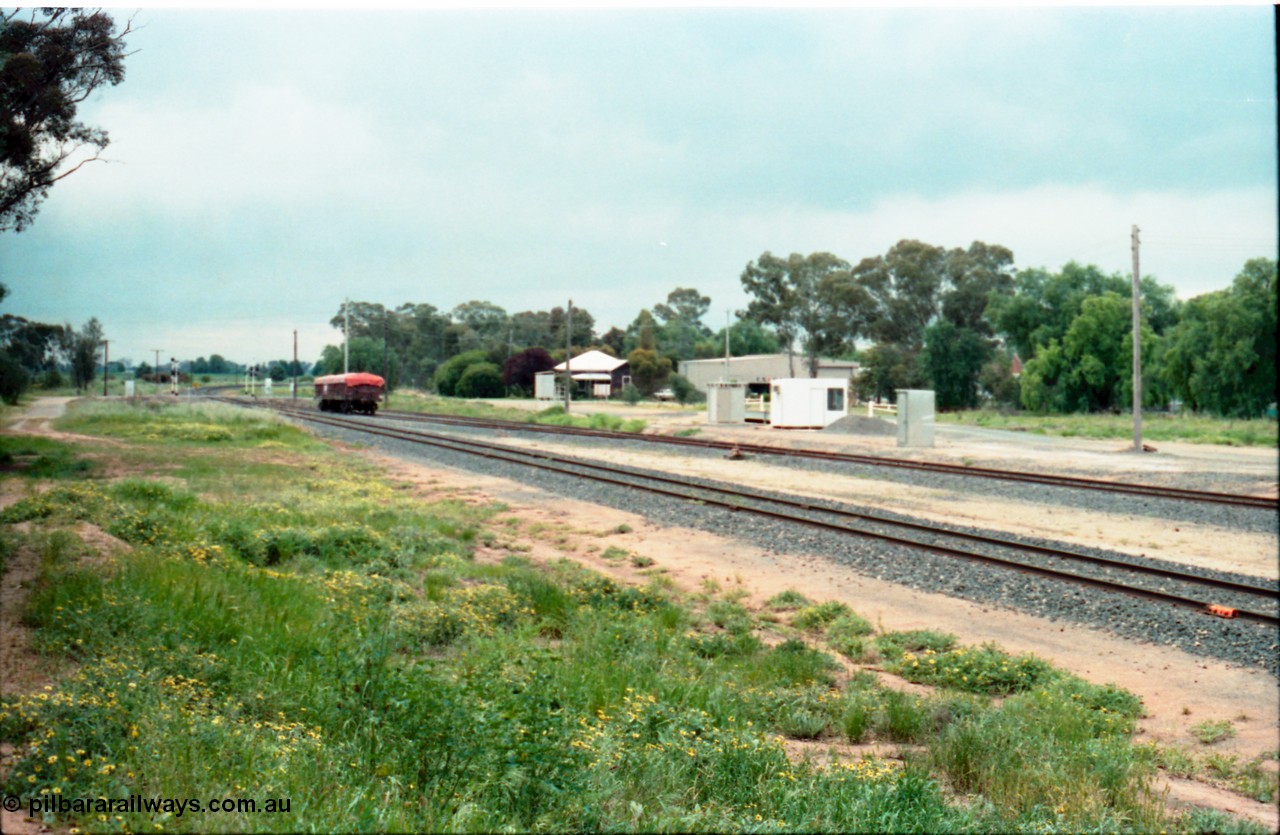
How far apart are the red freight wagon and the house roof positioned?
28.6m

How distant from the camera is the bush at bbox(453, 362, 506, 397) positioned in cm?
7438

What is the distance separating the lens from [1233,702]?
7.09 metres

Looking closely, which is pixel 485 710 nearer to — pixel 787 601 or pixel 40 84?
pixel 40 84

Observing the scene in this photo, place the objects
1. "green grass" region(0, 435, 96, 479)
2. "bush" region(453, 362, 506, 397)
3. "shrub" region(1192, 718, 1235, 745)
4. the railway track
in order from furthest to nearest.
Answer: "bush" region(453, 362, 506, 397), the railway track, "green grass" region(0, 435, 96, 479), "shrub" region(1192, 718, 1235, 745)

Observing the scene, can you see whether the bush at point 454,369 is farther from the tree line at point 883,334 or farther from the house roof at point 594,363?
the house roof at point 594,363

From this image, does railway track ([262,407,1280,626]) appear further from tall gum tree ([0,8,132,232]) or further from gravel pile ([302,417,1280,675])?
tall gum tree ([0,8,132,232])

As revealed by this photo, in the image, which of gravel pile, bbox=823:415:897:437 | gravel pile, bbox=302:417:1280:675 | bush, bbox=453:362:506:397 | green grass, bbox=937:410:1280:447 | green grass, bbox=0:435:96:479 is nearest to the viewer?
green grass, bbox=0:435:96:479

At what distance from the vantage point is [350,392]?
5281cm

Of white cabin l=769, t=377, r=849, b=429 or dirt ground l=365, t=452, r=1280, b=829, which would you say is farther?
white cabin l=769, t=377, r=849, b=429

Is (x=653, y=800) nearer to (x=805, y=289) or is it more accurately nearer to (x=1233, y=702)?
(x=1233, y=702)

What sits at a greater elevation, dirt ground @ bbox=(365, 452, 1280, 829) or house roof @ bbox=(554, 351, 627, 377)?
house roof @ bbox=(554, 351, 627, 377)

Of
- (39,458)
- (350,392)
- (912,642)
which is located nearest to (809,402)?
(350,392)

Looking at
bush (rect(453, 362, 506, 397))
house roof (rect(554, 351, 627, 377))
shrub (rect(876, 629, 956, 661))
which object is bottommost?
shrub (rect(876, 629, 956, 661))

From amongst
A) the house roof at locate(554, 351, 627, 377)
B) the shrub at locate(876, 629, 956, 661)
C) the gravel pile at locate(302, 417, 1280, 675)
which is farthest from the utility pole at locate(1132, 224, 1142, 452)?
the house roof at locate(554, 351, 627, 377)
